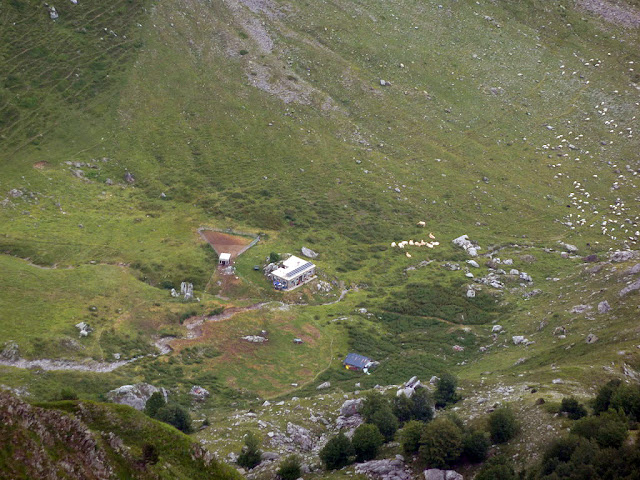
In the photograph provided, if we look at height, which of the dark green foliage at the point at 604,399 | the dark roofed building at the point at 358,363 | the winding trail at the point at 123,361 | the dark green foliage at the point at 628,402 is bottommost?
the winding trail at the point at 123,361

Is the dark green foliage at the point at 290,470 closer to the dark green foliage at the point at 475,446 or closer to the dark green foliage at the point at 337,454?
Result: the dark green foliage at the point at 337,454

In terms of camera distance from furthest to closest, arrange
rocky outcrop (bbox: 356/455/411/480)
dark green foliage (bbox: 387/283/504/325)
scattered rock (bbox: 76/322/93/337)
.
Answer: dark green foliage (bbox: 387/283/504/325)
scattered rock (bbox: 76/322/93/337)
rocky outcrop (bbox: 356/455/411/480)

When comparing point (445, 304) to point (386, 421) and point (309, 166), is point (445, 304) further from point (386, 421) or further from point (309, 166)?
point (309, 166)

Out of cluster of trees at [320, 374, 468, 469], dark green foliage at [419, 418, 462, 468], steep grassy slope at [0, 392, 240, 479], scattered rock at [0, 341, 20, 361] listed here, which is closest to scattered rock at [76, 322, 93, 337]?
scattered rock at [0, 341, 20, 361]

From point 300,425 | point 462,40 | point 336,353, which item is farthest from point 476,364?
point 462,40

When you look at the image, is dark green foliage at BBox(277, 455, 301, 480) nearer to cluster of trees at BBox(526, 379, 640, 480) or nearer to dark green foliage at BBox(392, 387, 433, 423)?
dark green foliage at BBox(392, 387, 433, 423)

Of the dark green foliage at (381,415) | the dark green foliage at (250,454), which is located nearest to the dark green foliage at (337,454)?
the dark green foliage at (381,415)

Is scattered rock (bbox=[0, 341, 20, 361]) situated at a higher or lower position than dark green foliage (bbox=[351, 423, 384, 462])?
lower
